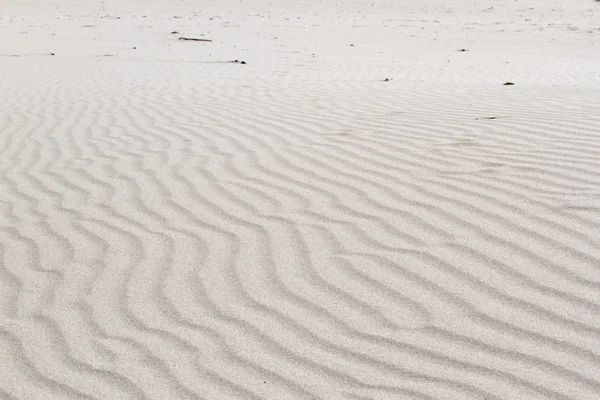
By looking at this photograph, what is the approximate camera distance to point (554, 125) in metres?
5.79

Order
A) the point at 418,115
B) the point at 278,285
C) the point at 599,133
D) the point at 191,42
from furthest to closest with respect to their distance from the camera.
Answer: the point at 191,42
the point at 418,115
the point at 599,133
the point at 278,285

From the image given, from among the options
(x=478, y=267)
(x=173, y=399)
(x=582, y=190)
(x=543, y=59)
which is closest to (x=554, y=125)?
(x=582, y=190)

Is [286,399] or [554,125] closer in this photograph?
[286,399]

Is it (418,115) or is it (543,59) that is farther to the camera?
(543,59)

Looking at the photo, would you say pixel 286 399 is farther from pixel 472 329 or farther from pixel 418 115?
pixel 418 115

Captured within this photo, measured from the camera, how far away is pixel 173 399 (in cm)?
250

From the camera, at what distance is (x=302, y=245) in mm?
3658

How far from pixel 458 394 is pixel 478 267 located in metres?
0.96

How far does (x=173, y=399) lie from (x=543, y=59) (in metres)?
12.2

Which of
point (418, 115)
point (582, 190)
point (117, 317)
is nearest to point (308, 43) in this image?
point (418, 115)

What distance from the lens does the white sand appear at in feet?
8.68

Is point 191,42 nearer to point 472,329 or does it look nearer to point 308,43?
point 308,43

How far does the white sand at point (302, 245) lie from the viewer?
8.68ft

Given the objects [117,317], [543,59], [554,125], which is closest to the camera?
[117,317]
